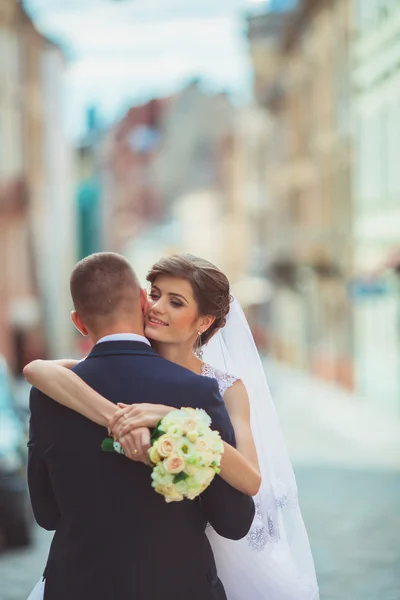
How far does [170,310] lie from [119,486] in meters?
0.57

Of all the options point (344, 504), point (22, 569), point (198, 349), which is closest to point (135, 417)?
point (198, 349)

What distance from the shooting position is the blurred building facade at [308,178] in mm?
36500

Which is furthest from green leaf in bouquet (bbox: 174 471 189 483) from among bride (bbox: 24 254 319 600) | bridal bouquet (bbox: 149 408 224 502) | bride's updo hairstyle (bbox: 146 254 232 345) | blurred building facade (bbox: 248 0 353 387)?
blurred building facade (bbox: 248 0 353 387)

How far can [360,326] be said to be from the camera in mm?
33656

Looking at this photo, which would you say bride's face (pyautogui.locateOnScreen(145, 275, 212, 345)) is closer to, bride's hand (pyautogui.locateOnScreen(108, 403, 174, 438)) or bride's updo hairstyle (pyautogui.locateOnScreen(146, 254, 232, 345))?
bride's updo hairstyle (pyautogui.locateOnScreen(146, 254, 232, 345))

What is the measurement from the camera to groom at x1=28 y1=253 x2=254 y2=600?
334 centimetres

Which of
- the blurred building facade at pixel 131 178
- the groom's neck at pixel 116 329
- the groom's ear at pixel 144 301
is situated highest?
the groom's ear at pixel 144 301

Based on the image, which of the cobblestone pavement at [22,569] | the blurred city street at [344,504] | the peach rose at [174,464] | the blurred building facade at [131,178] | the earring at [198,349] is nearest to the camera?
the peach rose at [174,464]

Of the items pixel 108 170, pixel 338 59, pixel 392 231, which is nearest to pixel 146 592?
pixel 392 231

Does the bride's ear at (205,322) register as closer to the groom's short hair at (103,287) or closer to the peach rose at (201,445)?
the groom's short hair at (103,287)

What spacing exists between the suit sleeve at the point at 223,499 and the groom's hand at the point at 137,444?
8.5 inches

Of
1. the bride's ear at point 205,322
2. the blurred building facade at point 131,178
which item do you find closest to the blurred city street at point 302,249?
the bride's ear at point 205,322

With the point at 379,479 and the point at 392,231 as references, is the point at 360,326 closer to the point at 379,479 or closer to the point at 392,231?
the point at 392,231

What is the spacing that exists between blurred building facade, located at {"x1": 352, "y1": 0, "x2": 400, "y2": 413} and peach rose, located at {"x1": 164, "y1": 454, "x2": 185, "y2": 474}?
24630 mm
